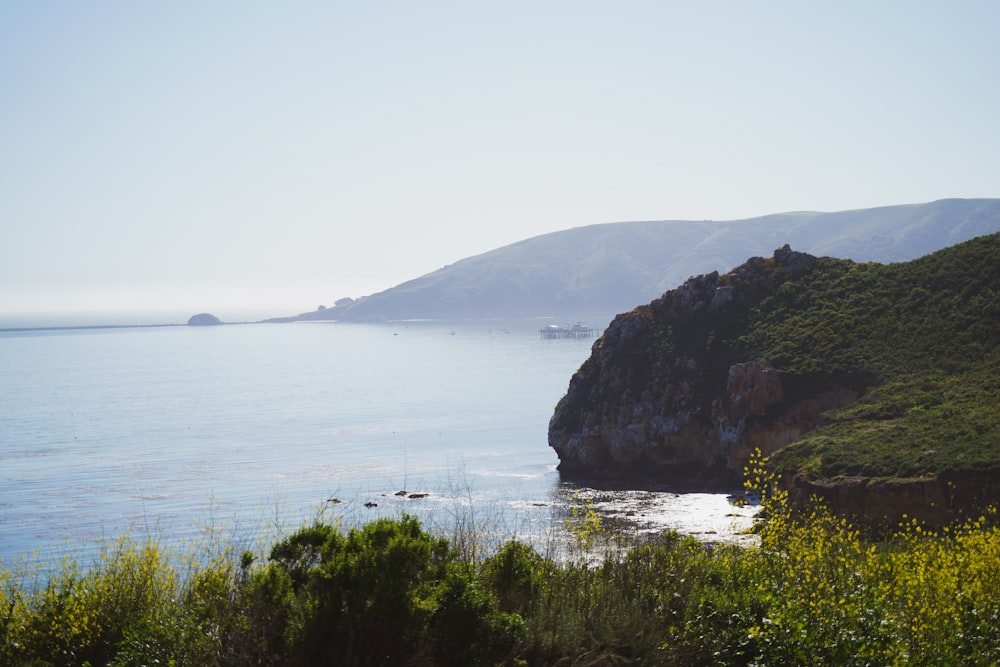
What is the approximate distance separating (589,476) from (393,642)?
5711 cm

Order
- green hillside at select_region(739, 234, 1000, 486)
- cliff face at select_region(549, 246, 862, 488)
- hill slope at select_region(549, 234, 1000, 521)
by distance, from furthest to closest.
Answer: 1. cliff face at select_region(549, 246, 862, 488)
2. hill slope at select_region(549, 234, 1000, 521)
3. green hillside at select_region(739, 234, 1000, 486)

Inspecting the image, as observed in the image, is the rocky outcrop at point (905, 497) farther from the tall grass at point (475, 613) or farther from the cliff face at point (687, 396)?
the tall grass at point (475, 613)

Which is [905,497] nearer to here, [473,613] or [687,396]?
[687,396]

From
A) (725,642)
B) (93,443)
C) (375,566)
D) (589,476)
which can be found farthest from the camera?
(93,443)

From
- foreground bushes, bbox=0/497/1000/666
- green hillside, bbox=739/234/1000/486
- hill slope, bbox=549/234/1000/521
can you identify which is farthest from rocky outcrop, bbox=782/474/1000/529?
foreground bushes, bbox=0/497/1000/666

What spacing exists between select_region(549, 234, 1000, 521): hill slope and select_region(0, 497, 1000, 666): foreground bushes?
32.4 m

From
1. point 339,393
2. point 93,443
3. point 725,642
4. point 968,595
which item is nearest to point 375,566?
point 725,642

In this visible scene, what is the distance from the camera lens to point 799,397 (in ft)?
194

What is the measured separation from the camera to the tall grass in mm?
10031

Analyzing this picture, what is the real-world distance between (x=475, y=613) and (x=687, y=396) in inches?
2183

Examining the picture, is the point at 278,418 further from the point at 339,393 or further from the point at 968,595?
the point at 968,595

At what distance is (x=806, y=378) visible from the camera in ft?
198

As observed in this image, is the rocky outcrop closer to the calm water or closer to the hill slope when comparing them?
the hill slope

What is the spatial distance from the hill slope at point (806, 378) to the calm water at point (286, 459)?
565 cm
